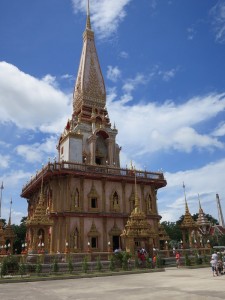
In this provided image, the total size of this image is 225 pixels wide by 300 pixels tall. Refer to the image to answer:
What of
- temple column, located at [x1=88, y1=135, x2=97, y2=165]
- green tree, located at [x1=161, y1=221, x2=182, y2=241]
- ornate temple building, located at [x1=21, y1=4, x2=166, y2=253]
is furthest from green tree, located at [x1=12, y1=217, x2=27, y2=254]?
green tree, located at [x1=161, y1=221, x2=182, y2=241]

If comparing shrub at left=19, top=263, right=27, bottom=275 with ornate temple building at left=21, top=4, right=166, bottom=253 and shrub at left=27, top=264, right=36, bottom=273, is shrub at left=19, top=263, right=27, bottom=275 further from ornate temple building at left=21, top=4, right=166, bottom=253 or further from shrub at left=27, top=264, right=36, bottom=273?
ornate temple building at left=21, top=4, right=166, bottom=253

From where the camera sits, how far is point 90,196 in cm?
3288

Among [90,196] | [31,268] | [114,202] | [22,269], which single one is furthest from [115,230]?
[22,269]

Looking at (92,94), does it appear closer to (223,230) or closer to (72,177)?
(72,177)

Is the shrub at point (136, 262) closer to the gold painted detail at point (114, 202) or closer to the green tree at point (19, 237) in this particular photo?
the gold painted detail at point (114, 202)

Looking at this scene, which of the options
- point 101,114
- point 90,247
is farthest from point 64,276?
point 101,114

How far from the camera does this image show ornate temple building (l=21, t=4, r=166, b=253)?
28375mm

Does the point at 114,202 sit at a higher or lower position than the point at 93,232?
higher

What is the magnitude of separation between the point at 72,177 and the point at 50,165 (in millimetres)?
2693

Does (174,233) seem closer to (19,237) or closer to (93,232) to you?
(19,237)

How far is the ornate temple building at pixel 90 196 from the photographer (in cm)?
2838

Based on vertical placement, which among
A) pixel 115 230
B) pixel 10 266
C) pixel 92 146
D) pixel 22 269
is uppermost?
pixel 92 146

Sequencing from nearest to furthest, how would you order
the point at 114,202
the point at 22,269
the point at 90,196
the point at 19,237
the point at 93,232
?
the point at 22,269
the point at 93,232
the point at 90,196
the point at 114,202
the point at 19,237

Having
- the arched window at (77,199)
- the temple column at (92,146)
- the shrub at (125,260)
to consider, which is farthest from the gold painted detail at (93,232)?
the shrub at (125,260)
